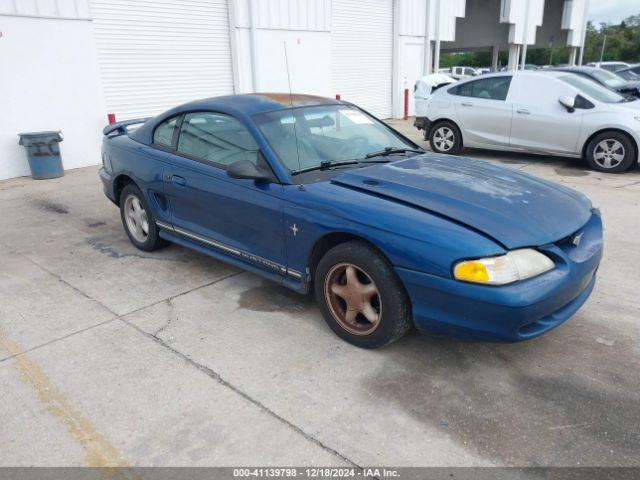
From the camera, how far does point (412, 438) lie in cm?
259

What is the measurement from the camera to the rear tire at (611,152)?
809cm

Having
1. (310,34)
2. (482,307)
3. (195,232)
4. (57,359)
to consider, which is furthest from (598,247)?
(310,34)

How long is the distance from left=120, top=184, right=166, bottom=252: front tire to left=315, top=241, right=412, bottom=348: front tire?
2.19 m

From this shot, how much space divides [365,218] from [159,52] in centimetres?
962

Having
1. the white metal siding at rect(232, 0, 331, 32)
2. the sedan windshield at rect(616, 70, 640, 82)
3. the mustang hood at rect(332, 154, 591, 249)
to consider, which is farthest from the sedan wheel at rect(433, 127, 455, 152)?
the sedan windshield at rect(616, 70, 640, 82)

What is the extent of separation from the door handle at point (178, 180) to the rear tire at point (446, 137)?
22.1ft

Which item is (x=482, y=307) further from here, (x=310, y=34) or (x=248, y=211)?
(x=310, y=34)

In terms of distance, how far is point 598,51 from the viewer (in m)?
65.1

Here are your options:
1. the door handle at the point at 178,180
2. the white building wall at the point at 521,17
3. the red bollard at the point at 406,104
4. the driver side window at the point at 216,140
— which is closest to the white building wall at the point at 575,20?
the white building wall at the point at 521,17

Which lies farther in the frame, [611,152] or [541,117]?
[541,117]

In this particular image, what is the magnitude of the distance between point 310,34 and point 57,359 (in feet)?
41.6

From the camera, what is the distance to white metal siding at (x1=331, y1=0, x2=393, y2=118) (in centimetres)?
1545

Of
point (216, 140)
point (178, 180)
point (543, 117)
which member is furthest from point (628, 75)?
point (178, 180)

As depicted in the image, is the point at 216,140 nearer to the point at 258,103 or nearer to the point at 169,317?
the point at 258,103
